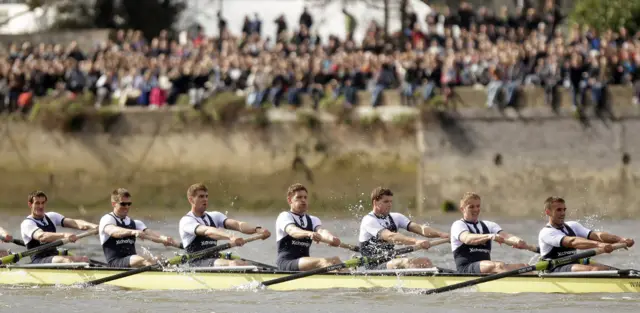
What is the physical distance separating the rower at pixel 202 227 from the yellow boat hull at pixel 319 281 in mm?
296

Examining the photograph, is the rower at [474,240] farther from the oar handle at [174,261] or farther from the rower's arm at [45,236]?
the rower's arm at [45,236]

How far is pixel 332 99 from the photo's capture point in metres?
29.8

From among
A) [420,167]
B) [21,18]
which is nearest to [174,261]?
[420,167]

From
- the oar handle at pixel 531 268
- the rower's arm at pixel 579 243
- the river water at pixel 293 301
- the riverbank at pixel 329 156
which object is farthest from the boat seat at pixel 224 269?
the riverbank at pixel 329 156

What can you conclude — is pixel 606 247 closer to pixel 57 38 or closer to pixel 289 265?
pixel 289 265

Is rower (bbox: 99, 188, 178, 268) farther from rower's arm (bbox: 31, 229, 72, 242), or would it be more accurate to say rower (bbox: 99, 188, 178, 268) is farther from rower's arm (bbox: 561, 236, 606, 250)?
rower's arm (bbox: 561, 236, 606, 250)

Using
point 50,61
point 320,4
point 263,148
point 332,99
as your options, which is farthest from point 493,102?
point 50,61

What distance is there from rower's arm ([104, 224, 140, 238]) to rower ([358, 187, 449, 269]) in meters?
2.83

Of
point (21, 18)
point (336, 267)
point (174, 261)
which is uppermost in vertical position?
point (21, 18)

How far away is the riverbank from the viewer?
28.6 m

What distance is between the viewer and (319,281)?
56.9ft

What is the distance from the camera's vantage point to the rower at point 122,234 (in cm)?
1784

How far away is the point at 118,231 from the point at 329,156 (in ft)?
42.3

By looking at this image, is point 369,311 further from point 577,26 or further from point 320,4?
point 320,4
